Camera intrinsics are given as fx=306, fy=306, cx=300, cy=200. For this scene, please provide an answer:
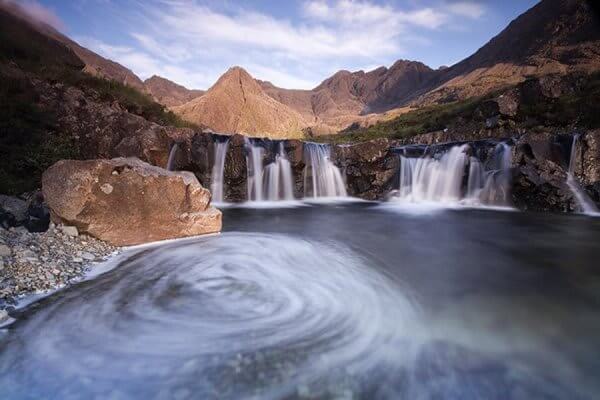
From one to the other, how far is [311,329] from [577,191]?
11.9m

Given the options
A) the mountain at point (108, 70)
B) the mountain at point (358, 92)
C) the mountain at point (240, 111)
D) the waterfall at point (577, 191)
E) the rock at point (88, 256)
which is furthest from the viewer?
the mountain at point (358, 92)

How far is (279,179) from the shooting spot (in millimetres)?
14070

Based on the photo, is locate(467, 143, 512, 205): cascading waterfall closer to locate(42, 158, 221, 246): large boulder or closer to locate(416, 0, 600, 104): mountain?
locate(42, 158, 221, 246): large boulder

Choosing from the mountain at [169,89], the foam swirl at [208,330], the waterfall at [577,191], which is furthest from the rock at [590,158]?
the mountain at [169,89]

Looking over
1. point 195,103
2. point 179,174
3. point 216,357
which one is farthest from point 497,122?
point 195,103

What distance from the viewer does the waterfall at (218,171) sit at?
511 inches

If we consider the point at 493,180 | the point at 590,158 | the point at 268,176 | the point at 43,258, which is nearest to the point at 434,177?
the point at 493,180

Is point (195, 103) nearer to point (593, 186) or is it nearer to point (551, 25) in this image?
point (593, 186)

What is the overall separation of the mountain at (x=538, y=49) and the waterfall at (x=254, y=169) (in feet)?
122

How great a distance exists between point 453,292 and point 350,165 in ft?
38.4

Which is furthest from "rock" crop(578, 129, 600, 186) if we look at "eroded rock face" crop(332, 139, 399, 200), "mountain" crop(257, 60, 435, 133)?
"mountain" crop(257, 60, 435, 133)

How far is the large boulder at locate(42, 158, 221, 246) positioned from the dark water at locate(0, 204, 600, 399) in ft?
2.15

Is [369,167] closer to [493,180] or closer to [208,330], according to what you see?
[493,180]

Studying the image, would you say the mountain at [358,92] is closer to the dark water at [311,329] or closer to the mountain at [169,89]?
the mountain at [169,89]
